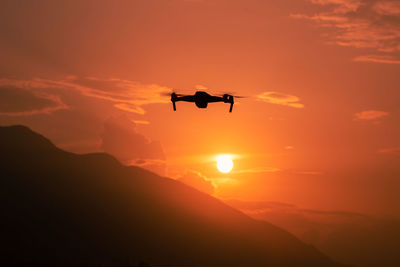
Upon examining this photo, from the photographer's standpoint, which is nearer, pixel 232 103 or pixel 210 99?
pixel 210 99
